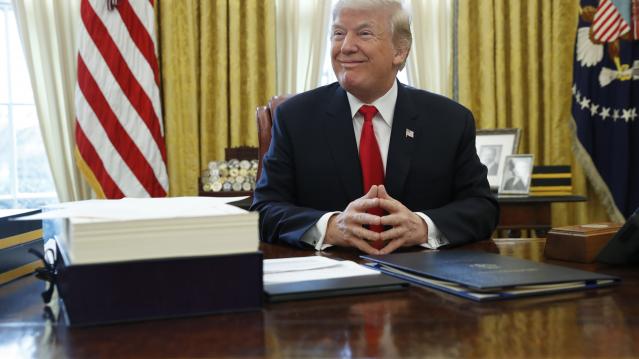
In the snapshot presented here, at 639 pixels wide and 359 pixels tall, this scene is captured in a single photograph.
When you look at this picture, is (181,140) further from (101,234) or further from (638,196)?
(101,234)

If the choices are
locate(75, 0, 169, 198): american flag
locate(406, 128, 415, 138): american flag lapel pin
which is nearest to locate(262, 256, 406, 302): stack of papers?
locate(406, 128, 415, 138): american flag lapel pin

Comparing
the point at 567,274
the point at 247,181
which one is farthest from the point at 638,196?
the point at 567,274

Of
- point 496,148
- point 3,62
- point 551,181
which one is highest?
point 3,62

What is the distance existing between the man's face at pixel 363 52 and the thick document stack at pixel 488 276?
1.12m

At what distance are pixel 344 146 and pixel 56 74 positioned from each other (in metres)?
2.90

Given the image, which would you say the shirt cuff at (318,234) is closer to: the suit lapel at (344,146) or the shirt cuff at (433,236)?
the shirt cuff at (433,236)

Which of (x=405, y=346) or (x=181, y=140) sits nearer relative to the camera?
(x=405, y=346)

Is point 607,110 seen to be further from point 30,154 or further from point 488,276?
point 30,154

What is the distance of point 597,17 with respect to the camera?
416 cm

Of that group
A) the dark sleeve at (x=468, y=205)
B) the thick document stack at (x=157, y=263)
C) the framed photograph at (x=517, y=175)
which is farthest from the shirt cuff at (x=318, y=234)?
the framed photograph at (x=517, y=175)

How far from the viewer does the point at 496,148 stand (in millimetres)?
4121

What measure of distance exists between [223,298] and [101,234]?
190 millimetres

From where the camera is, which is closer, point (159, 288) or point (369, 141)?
point (159, 288)

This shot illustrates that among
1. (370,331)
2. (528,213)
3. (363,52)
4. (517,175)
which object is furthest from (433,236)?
(517,175)
